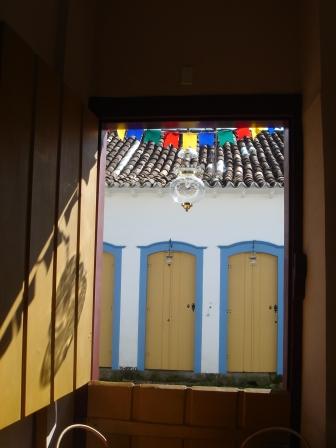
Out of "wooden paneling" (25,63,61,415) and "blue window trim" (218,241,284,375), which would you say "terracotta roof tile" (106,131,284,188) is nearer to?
"blue window trim" (218,241,284,375)

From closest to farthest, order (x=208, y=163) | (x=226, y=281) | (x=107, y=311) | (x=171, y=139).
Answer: (x=171, y=139), (x=226, y=281), (x=107, y=311), (x=208, y=163)

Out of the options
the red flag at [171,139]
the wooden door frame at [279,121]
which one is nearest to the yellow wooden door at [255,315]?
the red flag at [171,139]

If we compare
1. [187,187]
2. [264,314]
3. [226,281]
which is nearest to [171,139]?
[187,187]

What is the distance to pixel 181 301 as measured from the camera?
9.88m

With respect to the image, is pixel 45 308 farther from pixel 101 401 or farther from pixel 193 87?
pixel 193 87

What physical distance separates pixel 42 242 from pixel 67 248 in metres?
0.35

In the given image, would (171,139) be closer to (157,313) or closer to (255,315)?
(157,313)

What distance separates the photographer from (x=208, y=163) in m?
10.3

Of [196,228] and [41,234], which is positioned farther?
[196,228]

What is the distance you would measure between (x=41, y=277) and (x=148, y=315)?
764 centimetres

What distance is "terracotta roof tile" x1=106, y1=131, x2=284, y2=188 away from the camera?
381 inches

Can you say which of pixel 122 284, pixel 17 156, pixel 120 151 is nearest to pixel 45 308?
pixel 17 156

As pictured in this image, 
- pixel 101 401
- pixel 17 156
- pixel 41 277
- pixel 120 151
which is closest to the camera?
pixel 17 156

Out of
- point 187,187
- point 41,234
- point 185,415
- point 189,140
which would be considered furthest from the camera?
point 187,187
